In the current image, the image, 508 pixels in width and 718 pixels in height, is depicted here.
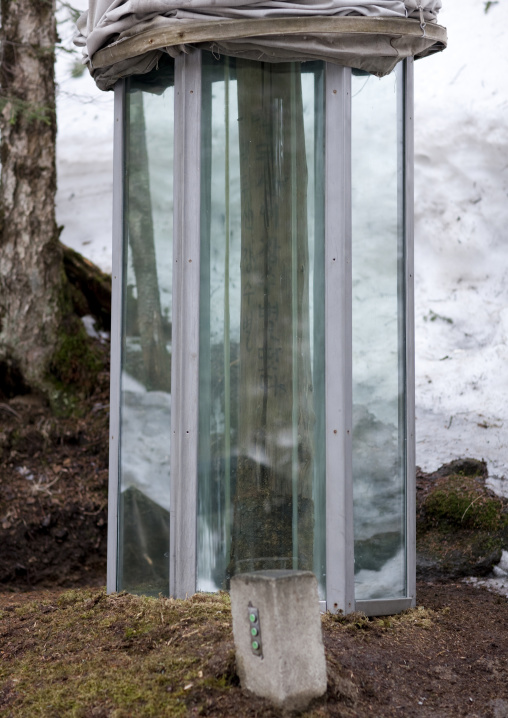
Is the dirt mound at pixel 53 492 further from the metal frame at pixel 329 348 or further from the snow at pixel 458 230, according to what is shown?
the snow at pixel 458 230

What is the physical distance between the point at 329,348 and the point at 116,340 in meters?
1.11

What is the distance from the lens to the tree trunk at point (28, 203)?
6.43m

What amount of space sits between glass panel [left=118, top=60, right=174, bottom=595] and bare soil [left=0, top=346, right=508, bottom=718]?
0.32m

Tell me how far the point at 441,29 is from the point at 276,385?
1.89 meters

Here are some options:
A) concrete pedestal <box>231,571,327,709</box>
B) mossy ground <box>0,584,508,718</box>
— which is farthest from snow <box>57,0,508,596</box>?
concrete pedestal <box>231,571,327,709</box>

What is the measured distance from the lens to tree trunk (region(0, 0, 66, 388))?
6426mm

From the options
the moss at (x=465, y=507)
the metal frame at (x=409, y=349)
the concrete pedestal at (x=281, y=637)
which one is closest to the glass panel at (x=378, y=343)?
the metal frame at (x=409, y=349)

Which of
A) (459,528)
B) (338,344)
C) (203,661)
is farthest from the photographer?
(459,528)

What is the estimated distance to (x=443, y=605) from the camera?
4.10 meters

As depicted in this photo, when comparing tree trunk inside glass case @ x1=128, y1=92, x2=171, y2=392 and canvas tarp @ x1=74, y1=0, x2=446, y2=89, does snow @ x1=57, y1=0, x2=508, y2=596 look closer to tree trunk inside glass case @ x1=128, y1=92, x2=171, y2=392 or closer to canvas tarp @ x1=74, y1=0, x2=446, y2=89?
tree trunk inside glass case @ x1=128, y1=92, x2=171, y2=392

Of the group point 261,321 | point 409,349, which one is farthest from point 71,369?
point 409,349

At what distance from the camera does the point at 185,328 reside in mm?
3840

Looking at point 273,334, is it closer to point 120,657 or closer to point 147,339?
point 147,339

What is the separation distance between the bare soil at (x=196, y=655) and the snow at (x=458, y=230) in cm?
207
